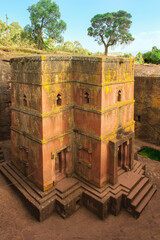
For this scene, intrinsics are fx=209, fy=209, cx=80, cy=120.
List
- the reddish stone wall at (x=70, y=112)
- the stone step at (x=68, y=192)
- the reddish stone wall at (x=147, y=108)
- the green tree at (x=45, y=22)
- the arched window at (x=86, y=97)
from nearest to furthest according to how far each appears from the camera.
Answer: the reddish stone wall at (x=70, y=112), the stone step at (x=68, y=192), the arched window at (x=86, y=97), the reddish stone wall at (x=147, y=108), the green tree at (x=45, y=22)

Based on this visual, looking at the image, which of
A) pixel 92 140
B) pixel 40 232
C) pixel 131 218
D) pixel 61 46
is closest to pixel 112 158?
pixel 92 140

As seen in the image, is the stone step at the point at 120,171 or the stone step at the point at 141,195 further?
the stone step at the point at 120,171

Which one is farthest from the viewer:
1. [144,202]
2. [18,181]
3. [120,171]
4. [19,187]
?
[120,171]

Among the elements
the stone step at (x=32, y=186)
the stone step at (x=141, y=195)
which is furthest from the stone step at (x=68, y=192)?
the stone step at (x=141, y=195)

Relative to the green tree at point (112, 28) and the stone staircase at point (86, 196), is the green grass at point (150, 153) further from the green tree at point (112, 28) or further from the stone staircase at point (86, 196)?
the green tree at point (112, 28)

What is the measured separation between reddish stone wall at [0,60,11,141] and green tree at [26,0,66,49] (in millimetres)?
14580

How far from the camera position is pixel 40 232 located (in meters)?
9.51

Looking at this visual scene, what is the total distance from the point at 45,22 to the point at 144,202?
2844 cm

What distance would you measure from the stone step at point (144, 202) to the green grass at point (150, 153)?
4.80 meters

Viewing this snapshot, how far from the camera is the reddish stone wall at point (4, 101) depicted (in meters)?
17.4

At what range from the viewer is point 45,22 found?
101 ft

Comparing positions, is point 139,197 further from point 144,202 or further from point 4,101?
point 4,101

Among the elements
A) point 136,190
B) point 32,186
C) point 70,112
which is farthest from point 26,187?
point 136,190

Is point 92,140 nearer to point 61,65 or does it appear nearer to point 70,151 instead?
point 70,151
